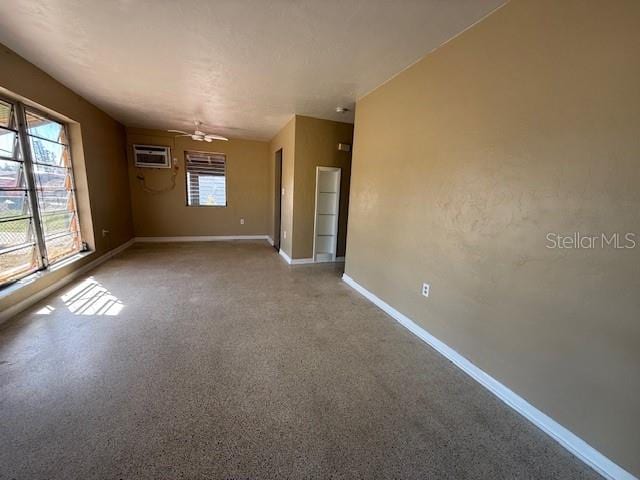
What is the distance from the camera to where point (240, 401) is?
61.6 inches

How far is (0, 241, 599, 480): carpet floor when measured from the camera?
3.98 ft

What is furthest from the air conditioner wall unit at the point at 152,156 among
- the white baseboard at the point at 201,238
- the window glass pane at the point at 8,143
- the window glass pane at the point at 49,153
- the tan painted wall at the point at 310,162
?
the tan painted wall at the point at 310,162

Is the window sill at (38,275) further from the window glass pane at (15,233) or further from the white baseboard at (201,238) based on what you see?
the white baseboard at (201,238)

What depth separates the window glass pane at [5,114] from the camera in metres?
2.46

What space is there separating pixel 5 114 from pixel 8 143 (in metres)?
0.29

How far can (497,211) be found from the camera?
1678 mm

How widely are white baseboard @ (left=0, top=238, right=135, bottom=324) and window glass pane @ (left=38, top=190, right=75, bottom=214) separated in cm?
Result: 75

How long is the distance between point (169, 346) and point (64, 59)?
3042mm

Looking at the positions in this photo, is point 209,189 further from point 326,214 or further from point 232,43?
point 232,43

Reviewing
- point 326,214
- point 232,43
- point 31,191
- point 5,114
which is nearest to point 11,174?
point 31,191

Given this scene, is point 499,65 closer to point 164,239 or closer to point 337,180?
point 337,180

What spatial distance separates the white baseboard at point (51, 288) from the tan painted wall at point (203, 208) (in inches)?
51.4

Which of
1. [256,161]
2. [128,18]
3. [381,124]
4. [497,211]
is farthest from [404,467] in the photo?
[256,161]

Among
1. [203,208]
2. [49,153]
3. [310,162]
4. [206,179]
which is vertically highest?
[310,162]
